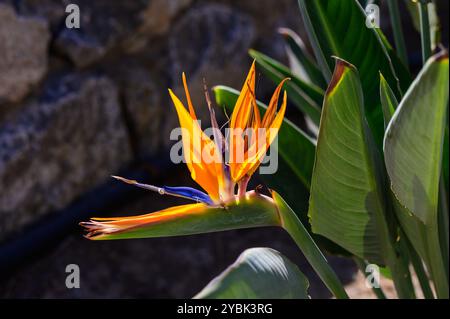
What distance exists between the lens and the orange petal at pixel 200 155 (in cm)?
66

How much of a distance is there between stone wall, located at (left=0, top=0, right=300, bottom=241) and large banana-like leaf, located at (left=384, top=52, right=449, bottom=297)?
916 millimetres

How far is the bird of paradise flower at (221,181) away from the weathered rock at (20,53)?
879 millimetres

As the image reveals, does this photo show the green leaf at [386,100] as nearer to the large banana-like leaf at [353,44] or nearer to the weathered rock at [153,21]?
the large banana-like leaf at [353,44]

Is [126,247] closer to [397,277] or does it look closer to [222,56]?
[222,56]

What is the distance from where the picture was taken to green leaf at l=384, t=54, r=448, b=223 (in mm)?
613

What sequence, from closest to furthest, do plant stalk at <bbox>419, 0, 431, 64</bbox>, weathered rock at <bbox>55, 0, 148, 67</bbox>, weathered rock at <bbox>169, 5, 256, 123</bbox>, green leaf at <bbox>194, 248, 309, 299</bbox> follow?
green leaf at <bbox>194, 248, 309, 299</bbox> → plant stalk at <bbox>419, 0, 431, 64</bbox> → weathered rock at <bbox>55, 0, 148, 67</bbox> → weathered rock at <bbox>169, 5, 256, 123</bbox>

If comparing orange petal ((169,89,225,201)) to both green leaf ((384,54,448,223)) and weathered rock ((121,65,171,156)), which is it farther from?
weathered rock ((121,65,171,156))

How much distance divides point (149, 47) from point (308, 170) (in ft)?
2.84

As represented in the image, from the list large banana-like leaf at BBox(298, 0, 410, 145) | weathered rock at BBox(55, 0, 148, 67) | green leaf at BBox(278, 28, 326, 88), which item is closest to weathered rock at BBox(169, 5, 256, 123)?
weathered rock at BBox(55, 0, 148, 67)

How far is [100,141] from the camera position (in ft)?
5.54

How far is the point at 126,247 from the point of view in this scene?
65.7 inches

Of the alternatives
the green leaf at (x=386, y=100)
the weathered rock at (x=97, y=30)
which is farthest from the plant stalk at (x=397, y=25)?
the weathered rock at (x=97, y=30)
